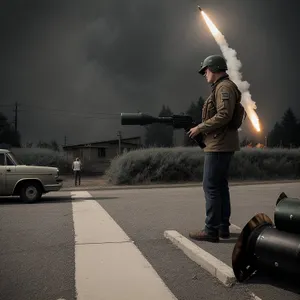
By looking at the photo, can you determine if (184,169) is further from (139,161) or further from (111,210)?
(111,210)

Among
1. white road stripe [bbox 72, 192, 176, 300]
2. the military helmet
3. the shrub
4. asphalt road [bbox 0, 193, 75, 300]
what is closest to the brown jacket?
the military helmet

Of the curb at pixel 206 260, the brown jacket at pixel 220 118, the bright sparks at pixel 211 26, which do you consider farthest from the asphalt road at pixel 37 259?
the bright sparks at pixel 211 26

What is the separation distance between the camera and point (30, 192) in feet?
36.2

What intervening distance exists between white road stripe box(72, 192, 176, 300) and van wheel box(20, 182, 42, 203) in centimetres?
560

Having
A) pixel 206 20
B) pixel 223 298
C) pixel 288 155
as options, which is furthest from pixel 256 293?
pixel 288 155

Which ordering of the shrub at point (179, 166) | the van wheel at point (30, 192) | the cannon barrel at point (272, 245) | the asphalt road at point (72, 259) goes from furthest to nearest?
1. the shrub at point (179, 166)
2. the van wheel at point (30, 192)
3. the asphalt road at point (72, 259)
4. the cannon barrel at point (272, 245)

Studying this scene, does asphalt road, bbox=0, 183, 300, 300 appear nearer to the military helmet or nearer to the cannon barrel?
the cannon barrel

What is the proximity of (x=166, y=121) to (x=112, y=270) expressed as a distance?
2151 millimetres

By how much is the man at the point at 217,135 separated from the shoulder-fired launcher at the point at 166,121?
28 cm

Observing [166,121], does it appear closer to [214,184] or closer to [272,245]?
[214,184]

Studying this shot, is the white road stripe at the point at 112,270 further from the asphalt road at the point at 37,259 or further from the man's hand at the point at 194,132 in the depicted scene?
the man's hand at the point at 194,132

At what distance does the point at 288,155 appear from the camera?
103 ft

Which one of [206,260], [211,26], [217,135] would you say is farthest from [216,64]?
[211,26]

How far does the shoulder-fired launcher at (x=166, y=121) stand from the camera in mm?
4922
